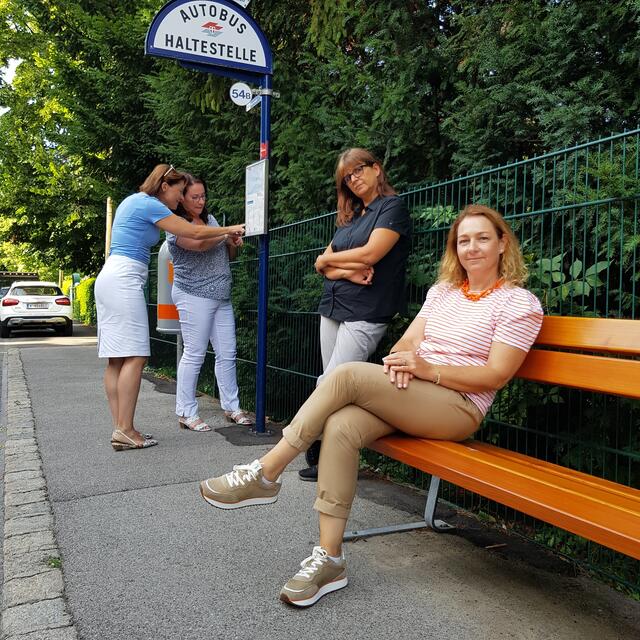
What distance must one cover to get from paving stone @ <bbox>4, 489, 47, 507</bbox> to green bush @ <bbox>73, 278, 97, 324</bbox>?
2030cm

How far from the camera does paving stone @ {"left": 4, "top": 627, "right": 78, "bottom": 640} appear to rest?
87.1 inches

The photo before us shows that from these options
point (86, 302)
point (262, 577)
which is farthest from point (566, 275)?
point (86, 302)

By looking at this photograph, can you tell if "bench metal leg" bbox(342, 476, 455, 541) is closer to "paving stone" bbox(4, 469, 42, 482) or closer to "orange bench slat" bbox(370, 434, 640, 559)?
"orange bench slat" bbox(370, 434, 640, 559)

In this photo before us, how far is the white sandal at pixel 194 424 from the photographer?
5.39 m

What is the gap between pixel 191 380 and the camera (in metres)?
5.35

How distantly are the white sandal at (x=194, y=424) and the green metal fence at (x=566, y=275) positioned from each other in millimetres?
1543

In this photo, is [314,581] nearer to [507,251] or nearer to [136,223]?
[507,251]

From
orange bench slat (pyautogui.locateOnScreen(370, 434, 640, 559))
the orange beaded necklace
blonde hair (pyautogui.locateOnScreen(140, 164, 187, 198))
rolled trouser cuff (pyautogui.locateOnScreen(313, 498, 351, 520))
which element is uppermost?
blonde hair (pyautogui.locateOnScreen(140, 164, 187, 198))

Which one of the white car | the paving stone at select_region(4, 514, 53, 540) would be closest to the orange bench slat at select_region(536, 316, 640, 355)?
the paving stone at select_region(4, 514, 53, 540)

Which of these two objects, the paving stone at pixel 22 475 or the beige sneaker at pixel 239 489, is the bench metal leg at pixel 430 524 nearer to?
the beige sneaker at pixel 239 489

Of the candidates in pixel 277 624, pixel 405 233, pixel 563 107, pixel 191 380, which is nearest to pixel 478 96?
pixel 563 107

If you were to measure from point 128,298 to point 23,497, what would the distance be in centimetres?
149

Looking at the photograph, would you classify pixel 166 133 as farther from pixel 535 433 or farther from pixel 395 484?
pixel 535 433

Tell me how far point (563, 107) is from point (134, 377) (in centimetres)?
320
